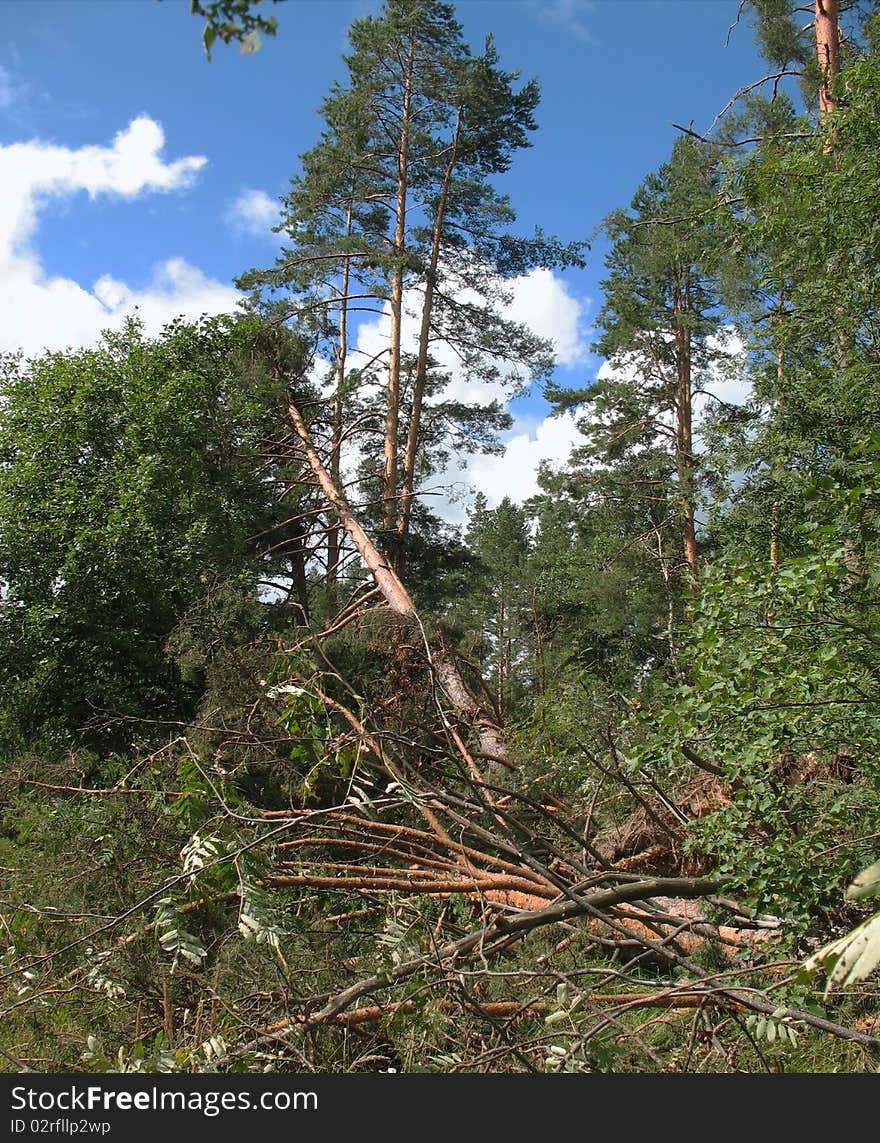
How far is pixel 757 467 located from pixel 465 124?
9.65 meters

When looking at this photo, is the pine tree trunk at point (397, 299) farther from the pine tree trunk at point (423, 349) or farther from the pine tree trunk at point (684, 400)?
the pine tree trunk at point (684, 400)

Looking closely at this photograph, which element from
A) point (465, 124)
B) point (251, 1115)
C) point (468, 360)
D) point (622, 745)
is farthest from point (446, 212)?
point (251, 1115)

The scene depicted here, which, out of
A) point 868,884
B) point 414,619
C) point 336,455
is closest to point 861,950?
point 868,884

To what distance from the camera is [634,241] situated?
1906 centimetres

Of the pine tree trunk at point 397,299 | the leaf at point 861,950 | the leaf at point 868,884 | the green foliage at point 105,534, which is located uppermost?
the pine tree trunk at point 397,299

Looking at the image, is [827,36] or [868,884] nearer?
[868,884]

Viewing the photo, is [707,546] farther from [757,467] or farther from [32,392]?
[32,392]

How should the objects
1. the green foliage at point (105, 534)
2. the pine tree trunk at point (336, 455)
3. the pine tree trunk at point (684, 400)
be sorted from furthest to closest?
the pine tree trunk at point (684, 400) → the pine tree trunk at point (336, 455) → the green foliage at point (105, 534)

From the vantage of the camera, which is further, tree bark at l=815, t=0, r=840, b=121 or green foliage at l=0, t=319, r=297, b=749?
green foliage at l=0, t=319, r=297, b=749

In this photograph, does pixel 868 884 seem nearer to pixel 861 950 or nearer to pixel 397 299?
pixel 861 950

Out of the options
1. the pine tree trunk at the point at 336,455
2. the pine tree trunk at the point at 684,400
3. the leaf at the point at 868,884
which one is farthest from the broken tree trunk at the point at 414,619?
the pine tree trunk at the point at 684,400

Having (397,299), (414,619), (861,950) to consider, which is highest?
(397,299)

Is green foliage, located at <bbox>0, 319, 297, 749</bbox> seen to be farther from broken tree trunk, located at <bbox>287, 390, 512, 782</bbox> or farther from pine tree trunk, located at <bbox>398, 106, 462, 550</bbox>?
pine tree trunk, located at <bbox>398, 106, 462, 550</bbox>

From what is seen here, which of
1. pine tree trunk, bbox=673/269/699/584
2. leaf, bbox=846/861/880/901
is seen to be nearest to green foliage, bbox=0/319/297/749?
pine tree trunk, bbox=673/269/699/584
